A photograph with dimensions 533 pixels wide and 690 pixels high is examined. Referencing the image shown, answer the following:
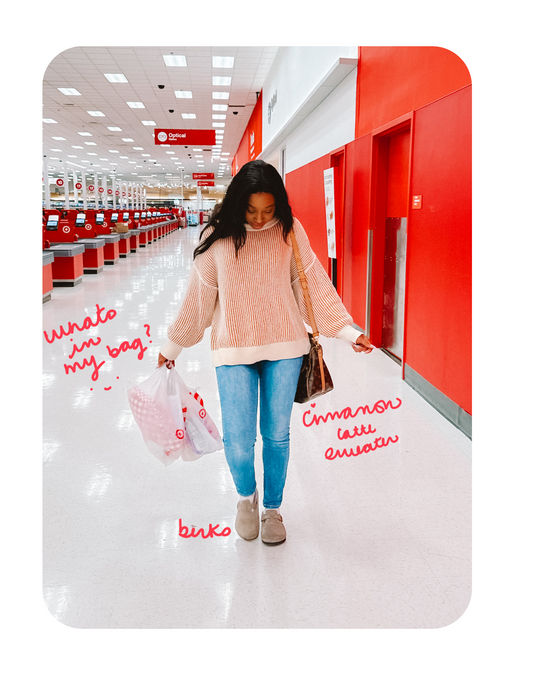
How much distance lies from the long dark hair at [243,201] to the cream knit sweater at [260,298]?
3cm

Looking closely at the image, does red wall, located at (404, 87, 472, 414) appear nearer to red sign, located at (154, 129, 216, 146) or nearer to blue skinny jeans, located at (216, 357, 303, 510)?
blue skinny jeans, located at (216, 357, 303, 510)

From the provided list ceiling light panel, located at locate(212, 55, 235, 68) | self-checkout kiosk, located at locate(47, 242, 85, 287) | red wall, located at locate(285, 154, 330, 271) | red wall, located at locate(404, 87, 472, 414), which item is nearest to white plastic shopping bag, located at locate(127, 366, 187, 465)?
red wall, located at locate(404, 87, 472, 414)

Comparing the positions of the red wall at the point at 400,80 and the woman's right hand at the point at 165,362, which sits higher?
the red wall at the point at 400,80

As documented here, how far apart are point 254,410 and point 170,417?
12.8 inches

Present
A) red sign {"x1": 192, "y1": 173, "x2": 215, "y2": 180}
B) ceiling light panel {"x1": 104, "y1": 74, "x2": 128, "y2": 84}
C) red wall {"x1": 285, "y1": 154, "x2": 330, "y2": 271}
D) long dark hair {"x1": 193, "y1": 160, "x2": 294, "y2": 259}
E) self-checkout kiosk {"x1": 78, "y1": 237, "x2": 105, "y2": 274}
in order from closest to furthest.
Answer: long dark hair {"x1": 193, "y1": 160, "x2": 294, "y2": 259}, red wall {"x1": 285, "y1": 154, "x2": 330, "y2": 271}, ceiling light panel {"x1": 104, "y1": 74, "x2": 128, "y2": 84}, self-checkout kiosk {"x1": 78, "y1": 237, "x2": 105, "y2": 274}, red sign {"x1": 192, "y1": 173, "x2": 215, "y2": 180}

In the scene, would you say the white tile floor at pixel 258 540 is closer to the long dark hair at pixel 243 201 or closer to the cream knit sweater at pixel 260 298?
the cream knit sweater at pixel 260 298

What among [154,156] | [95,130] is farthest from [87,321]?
[154,156]

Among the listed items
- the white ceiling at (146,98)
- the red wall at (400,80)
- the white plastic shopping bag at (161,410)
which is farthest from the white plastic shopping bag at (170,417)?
the white ceiling at (146,98)

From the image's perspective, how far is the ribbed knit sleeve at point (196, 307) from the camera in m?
1.86

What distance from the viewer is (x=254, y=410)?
1953mm

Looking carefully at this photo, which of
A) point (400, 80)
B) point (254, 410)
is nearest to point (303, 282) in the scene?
point (254, 410)

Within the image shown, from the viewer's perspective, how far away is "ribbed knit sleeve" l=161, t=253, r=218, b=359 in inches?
73.2

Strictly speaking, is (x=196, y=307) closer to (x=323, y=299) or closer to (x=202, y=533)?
(x=323, y=299)

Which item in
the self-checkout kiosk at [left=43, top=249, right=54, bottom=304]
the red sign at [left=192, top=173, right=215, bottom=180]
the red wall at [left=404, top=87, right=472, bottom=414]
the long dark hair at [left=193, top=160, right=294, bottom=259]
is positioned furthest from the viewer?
the red sign at [left=192, top=173, right=215, bottom=180]
